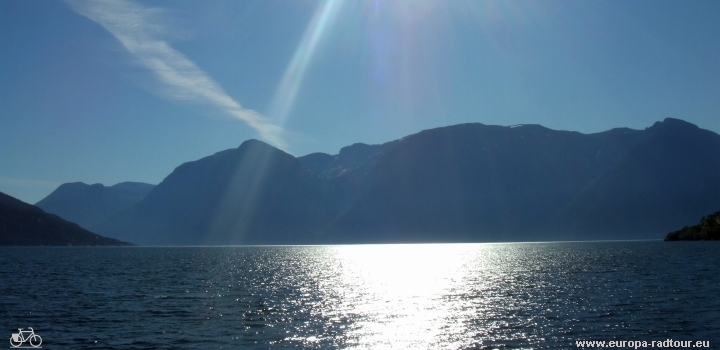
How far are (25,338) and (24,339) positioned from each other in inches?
13.0

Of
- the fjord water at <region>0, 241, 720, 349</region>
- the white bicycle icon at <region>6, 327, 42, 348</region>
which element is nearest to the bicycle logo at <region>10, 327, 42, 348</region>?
the white bicycle icon at <region>6, 327, 42, 348</region>

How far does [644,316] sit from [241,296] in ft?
153

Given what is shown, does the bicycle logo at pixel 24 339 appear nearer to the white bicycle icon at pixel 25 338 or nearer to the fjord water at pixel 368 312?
the white bicycle icon at pixel 25 338

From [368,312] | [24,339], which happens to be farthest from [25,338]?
[368,312]

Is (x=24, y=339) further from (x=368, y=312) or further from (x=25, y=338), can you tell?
(x=368, y=312)

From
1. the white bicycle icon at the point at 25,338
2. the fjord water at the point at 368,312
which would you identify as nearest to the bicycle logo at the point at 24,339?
the white bicycle icon at the point at 25,338

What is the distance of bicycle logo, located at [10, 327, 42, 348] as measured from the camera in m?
41.4

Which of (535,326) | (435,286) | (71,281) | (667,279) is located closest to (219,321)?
(535,326)

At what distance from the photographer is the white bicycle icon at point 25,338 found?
41.5 m

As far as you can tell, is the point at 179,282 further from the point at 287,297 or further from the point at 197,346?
the point at 197,346

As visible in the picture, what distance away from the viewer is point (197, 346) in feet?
135

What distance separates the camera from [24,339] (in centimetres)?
4294

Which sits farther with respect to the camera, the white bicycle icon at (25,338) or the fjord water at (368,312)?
the fjord water at (368,312)

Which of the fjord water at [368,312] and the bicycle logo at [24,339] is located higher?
the fjord water at [368,312]
